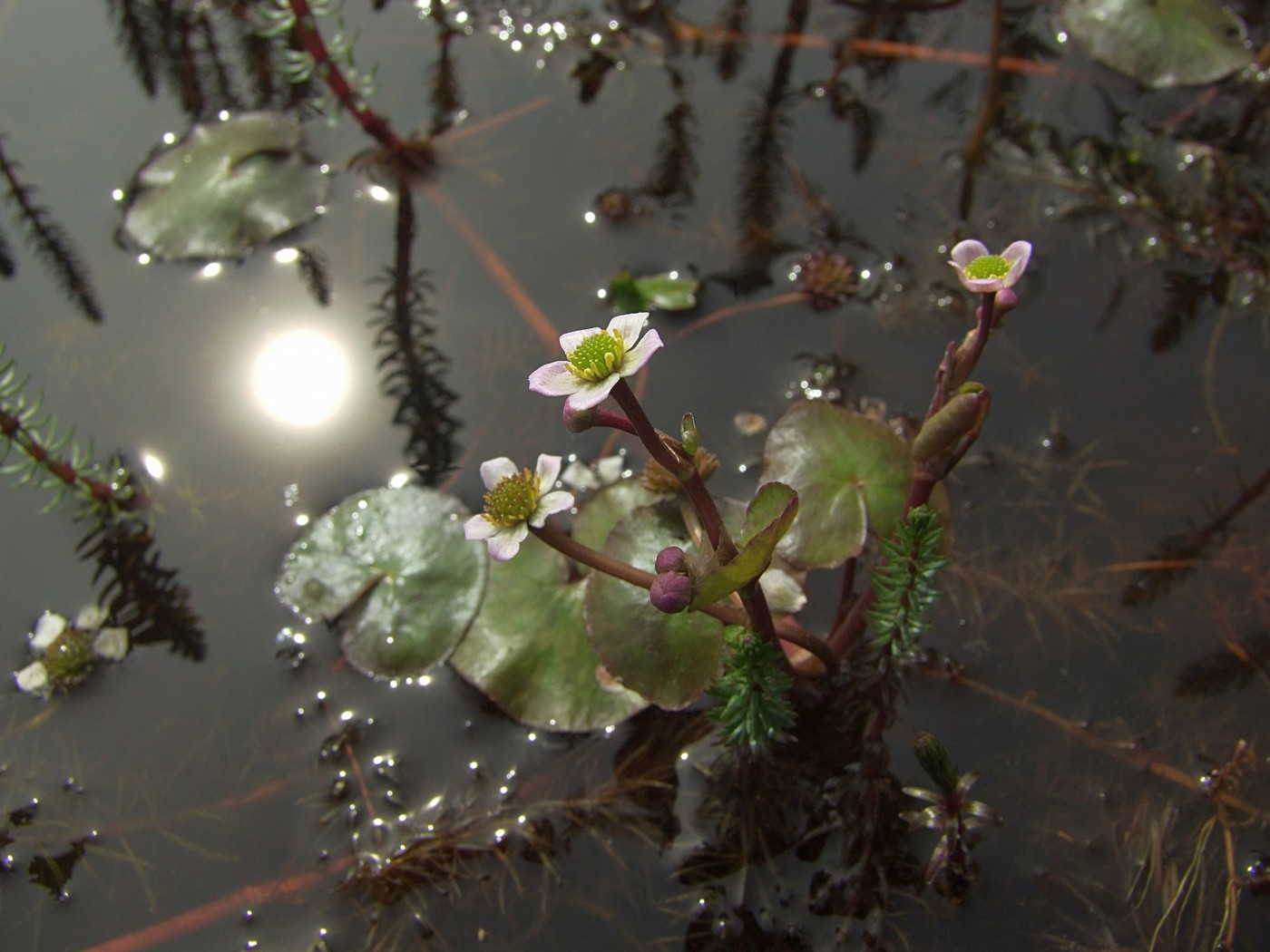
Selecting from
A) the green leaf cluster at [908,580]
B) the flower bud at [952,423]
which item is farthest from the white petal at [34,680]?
the flower bud at [952,423]

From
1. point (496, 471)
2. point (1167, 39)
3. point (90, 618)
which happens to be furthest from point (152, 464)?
point (1167, 39)

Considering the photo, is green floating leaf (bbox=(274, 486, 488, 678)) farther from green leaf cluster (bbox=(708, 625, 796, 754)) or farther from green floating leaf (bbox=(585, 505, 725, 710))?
green leaf cluster (bbox=(708, 625, 796, 754))

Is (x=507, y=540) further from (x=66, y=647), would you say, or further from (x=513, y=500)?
(x=66, y=647)

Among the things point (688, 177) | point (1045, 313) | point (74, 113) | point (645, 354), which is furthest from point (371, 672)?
point (74, 113)

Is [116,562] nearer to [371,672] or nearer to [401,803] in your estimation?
[371,672]

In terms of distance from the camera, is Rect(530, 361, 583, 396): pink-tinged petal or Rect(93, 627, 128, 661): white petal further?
Rect(93, 627, 128, 661): white petal

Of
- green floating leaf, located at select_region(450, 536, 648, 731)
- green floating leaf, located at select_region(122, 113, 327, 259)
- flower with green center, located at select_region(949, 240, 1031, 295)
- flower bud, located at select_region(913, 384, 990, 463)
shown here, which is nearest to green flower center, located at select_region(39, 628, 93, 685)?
green floating leaf, located at select_region(450, 536, 648, 731)
